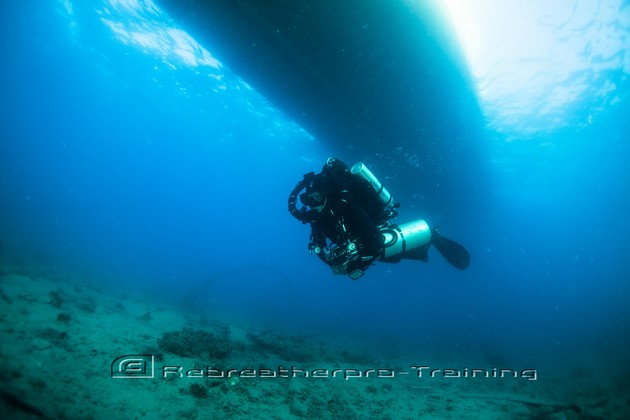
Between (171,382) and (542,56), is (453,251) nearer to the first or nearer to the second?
(171,382)

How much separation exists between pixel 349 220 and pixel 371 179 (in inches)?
51.7

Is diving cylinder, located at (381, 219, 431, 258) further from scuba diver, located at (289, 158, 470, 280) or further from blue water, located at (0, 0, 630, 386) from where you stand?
blue water, located at (0, 0, 630, 386)

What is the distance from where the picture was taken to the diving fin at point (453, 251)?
26.1 feet

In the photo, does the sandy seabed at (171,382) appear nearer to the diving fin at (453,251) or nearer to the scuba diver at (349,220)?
the scuba diver at (349,220)

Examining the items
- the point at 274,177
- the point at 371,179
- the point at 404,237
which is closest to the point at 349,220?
the point at 371,179

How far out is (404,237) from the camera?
698 centimetres

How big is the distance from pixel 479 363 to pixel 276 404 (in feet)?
55.1

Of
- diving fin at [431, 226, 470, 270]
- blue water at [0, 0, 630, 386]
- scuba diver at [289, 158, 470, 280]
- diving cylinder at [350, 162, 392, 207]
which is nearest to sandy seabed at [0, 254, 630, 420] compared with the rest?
scuba diver at [289, 158, 470, 280]

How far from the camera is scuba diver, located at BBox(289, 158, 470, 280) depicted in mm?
5543

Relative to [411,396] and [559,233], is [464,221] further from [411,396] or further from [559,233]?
[559,233]

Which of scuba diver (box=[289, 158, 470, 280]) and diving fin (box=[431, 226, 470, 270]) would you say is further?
diving fin (box=[431, 226, 470, 270])

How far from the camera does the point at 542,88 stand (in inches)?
599

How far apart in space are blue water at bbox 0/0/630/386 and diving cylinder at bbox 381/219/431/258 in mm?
7497

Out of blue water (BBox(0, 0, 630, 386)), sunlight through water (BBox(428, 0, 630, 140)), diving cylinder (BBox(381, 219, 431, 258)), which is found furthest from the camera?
blue water (BBox(0, 0, 630, 386))
